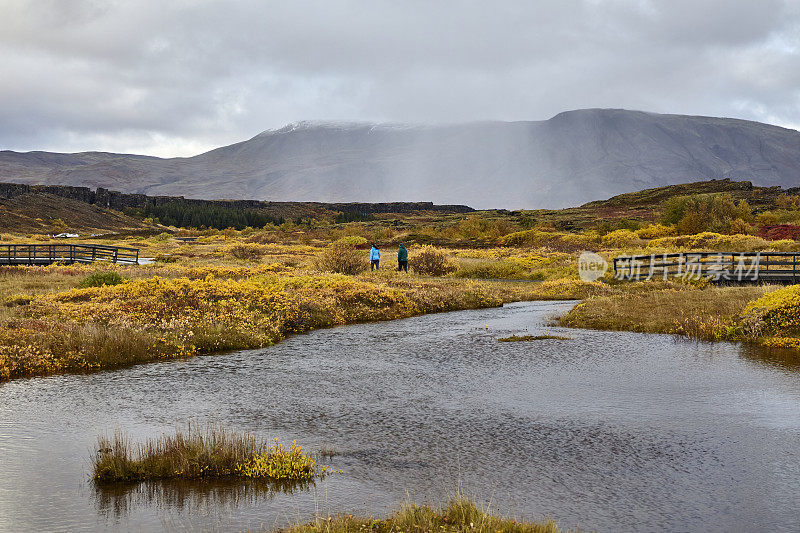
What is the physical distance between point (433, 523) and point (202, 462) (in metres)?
4.29

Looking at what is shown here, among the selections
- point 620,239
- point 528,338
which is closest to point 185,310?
A: point 528,338

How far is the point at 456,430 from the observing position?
12.1 metres

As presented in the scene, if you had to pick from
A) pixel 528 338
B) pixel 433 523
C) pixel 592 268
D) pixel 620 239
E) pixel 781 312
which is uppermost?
pixel 620 239

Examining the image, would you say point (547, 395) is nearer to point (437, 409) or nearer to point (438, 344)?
point (437, 409)

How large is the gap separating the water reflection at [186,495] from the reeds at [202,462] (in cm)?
15

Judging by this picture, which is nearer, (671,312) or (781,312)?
(781,312)

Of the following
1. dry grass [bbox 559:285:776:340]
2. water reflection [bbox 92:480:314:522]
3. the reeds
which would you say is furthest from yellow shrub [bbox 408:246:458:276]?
water reflection [bbox 92:480:314:522]

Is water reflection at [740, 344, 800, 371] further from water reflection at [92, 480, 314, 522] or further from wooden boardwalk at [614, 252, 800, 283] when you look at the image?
wooden boardwalk at [614, 252, 800, 283]

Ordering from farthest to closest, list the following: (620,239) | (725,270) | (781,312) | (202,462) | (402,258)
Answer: (620,239) < (402,258) < (725,270) < (781,312) < (202,462)

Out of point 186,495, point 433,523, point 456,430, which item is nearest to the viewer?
point 433,523

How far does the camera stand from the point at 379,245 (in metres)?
83.9

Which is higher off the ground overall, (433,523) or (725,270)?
(725,270)

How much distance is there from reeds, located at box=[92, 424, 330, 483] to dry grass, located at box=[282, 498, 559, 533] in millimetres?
2144

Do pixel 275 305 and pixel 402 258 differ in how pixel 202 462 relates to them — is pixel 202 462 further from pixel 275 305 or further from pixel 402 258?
pixel 402 258
